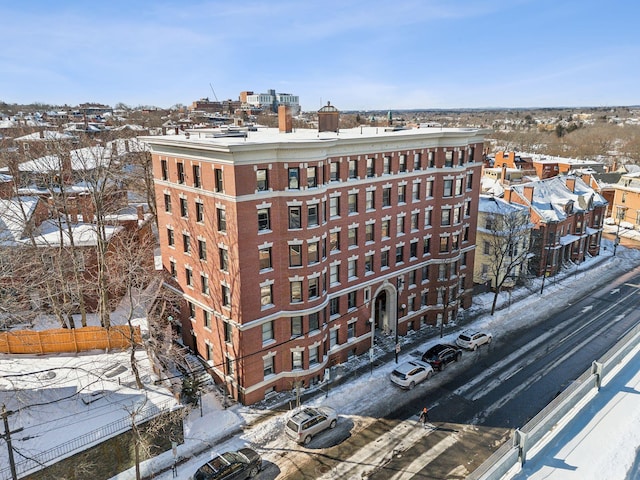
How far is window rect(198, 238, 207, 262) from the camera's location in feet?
109

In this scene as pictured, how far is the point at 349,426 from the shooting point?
30.8 meters

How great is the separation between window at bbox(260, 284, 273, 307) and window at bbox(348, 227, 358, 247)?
8.50m

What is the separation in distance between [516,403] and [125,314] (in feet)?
110

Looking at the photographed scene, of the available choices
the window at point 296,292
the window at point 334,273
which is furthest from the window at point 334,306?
the window at point 296,292

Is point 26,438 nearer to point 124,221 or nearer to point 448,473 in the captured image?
point 448,473

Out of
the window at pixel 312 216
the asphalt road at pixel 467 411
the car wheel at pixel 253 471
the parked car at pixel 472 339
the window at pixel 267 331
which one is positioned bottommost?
the asphalt road at pixel 467 411

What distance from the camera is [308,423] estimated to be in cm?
2909

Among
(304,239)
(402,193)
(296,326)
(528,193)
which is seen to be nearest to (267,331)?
(296,326)

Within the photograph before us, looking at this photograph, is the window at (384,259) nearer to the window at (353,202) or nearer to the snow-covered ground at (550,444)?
the window at (353,202)

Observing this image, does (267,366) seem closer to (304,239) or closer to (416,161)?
(304,239)

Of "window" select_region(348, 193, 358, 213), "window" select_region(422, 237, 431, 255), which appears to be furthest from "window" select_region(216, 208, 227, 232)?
"window" select_region(422, 237, 431, 255)

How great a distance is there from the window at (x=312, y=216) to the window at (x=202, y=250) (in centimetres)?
779

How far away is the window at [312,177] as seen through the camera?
1252 inches

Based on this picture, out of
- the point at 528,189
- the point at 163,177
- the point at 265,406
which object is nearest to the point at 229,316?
the point at 265,406
